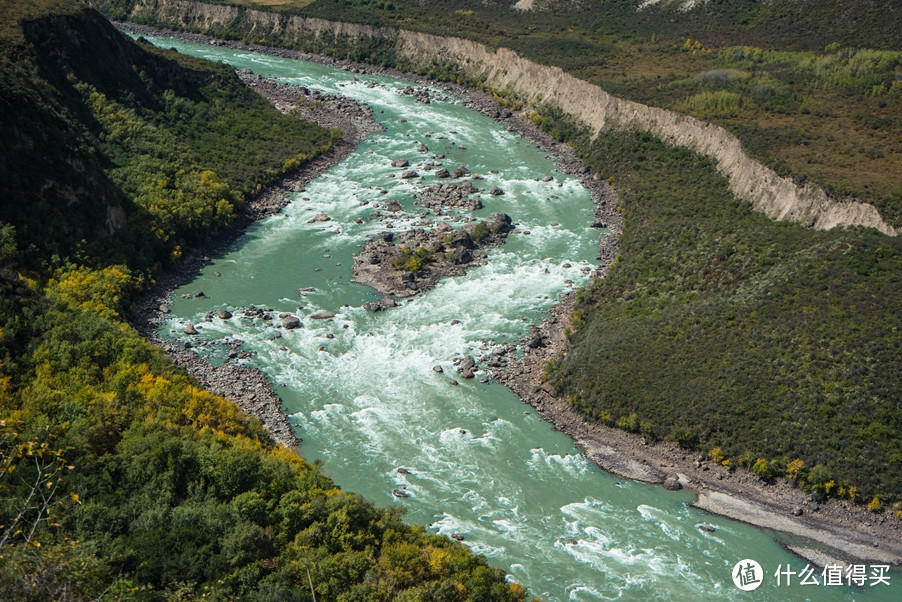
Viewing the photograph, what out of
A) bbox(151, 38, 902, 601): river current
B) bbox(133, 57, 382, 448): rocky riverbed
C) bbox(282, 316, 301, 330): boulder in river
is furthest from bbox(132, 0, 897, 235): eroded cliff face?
bbox(282, 316, 301, 330): boulder in river

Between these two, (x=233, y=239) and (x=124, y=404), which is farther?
(x=233, y=239)

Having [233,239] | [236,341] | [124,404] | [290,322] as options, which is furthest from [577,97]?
[124,404]

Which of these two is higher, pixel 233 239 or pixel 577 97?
pixel 577 97

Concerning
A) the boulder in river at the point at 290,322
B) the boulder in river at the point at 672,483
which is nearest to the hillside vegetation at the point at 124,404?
the boulder in river at the point at 290,322

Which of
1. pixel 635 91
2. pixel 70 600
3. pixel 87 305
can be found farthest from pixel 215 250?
pixel 70 600

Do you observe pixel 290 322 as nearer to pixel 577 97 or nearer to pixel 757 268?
pixel 757 268

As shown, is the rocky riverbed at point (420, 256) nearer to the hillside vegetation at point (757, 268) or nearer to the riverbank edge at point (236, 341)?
the hillside vegetation at point (757, 268)
